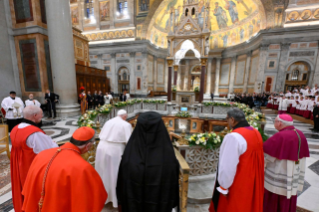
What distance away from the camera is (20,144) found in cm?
180

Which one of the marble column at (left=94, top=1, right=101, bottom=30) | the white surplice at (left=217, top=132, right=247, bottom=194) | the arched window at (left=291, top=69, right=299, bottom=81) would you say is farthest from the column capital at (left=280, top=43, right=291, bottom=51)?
the marble column at (left=94, top=1, right=101, bottom=30)

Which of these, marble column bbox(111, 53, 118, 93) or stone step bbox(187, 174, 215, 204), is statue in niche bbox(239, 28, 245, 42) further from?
stone step bbox(187, 174, 215, 204)

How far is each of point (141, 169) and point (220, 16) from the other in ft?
84.4

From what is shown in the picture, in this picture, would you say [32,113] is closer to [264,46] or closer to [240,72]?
[264,46]

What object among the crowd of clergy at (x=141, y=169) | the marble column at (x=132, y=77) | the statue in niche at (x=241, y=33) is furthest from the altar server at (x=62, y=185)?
the statue in niche at (x=241, y=33)

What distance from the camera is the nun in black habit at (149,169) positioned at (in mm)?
1241

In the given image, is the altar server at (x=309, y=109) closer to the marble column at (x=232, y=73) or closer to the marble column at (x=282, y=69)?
the marble column at (x=282, y=69)

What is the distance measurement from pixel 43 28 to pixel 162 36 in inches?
646

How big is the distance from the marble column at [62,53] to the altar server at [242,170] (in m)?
9.12

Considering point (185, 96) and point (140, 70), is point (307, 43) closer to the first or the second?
point (185, 96)

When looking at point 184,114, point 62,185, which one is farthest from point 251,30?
point 62,185

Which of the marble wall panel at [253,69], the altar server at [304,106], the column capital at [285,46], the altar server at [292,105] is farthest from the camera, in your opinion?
the marble wall panel at [253,69]

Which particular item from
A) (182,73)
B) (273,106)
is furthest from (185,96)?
(182,73)

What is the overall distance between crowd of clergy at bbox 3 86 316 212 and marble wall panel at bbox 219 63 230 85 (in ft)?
73.1
